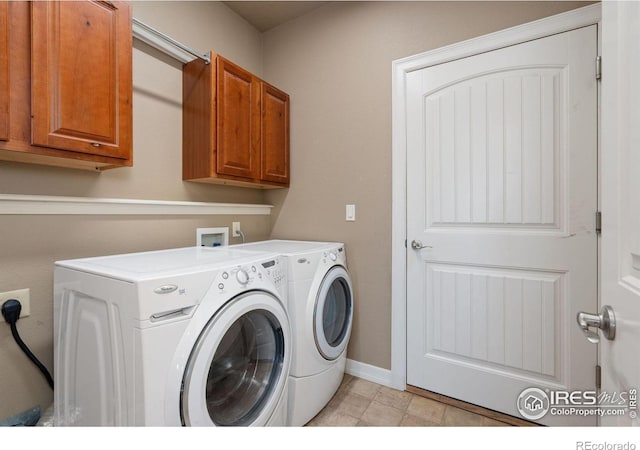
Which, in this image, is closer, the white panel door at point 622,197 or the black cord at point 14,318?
the white panel door at point 622,197

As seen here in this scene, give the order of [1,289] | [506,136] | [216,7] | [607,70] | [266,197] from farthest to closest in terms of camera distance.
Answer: [266,197] → [216,7] → [506,136] → [1,289] → [607,70]

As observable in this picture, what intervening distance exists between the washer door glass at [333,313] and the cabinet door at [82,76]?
1.19 meters

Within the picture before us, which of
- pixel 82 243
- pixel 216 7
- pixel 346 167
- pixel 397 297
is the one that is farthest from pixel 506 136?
pixel 82 243

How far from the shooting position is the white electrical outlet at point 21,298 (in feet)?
4.01

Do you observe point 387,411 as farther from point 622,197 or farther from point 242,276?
point 622,197

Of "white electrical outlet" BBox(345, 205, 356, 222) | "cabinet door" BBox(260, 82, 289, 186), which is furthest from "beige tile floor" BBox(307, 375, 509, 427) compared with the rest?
"cabinet door" BBox(260, 82, 289, 186)

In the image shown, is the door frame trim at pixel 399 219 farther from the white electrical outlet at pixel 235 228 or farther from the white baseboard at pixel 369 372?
the white electrical outlet at pixel 235 228

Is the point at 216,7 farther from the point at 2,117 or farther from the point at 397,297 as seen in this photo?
the point at 397,297

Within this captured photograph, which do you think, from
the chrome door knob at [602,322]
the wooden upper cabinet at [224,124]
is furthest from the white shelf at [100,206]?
the chrome door knob at [602,322]

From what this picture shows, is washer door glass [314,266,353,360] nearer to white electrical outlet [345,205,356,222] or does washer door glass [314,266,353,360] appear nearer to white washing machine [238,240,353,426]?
white washing machine [238,240,353,426]

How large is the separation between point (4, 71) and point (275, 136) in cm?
143

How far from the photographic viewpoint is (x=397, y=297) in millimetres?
1957

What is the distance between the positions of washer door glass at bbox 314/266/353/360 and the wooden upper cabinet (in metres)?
0.87
